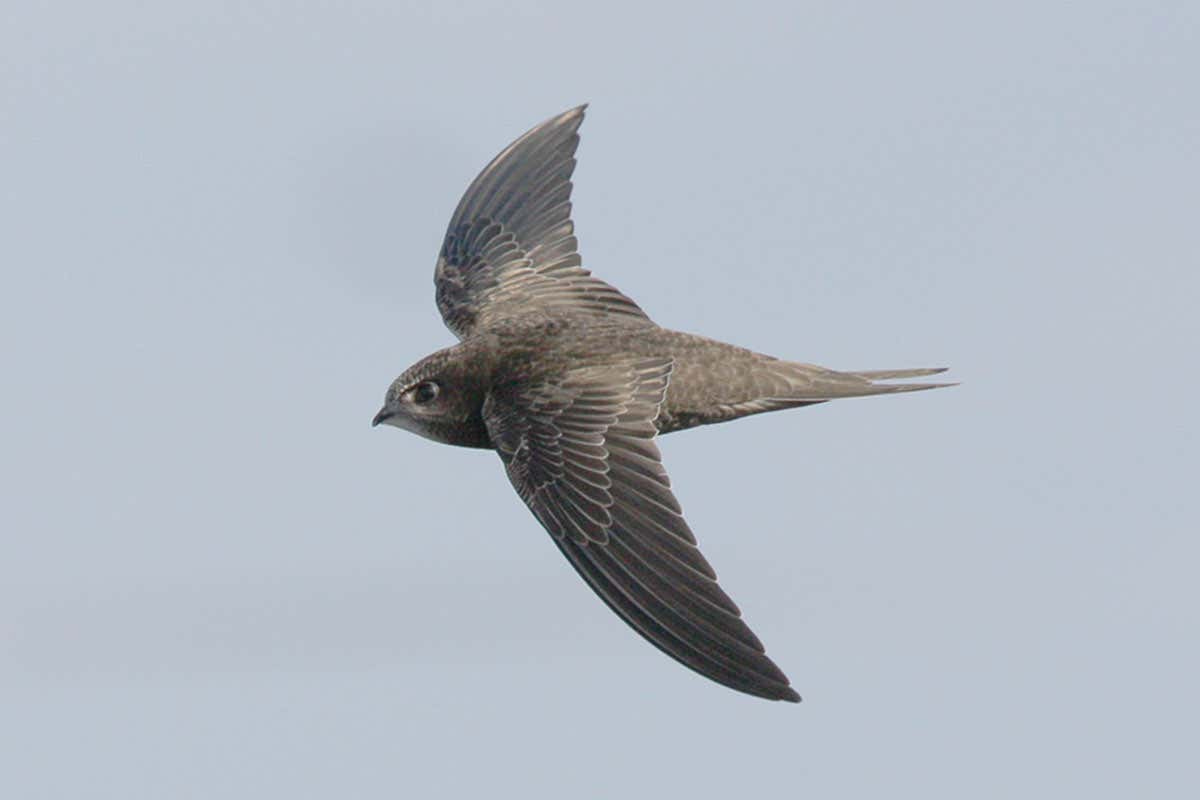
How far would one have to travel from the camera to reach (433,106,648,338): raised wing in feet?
46.0

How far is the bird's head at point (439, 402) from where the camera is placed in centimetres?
1269

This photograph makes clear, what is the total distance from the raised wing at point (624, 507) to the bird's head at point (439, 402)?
0.30 meters

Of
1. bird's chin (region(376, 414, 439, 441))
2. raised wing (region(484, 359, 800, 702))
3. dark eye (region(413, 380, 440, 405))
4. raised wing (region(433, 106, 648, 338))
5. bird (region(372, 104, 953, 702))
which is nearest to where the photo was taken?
raised wing (region(484, 359, 800, 702))

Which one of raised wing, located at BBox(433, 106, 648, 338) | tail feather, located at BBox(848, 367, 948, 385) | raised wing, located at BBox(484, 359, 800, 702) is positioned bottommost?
raised wing, located at BBox(484, 359, 800, 702)

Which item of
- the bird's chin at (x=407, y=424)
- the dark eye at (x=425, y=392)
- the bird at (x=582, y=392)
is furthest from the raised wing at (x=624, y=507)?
the bird's chin at (x=407, y=424)

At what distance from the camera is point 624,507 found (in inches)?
448

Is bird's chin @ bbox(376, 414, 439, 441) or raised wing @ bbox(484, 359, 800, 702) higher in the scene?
bird's chin @ bbox(376, 414, 439, 441)

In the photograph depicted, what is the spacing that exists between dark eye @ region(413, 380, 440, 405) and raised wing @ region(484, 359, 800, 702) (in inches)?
19.0

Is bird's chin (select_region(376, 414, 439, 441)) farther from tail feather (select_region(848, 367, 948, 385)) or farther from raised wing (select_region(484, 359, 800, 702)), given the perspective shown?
tail feather (select_region(848, 367, 948, 385))

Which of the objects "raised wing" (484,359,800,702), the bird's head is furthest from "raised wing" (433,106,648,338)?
"raised wing" (484,359,800,702)

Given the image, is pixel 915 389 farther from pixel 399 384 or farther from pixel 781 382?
pixel 399 384

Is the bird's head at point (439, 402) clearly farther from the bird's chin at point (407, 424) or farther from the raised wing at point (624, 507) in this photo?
the raised wing at point (624, 507)

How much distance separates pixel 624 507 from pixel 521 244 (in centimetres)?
350

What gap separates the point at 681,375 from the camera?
41.2 feet
